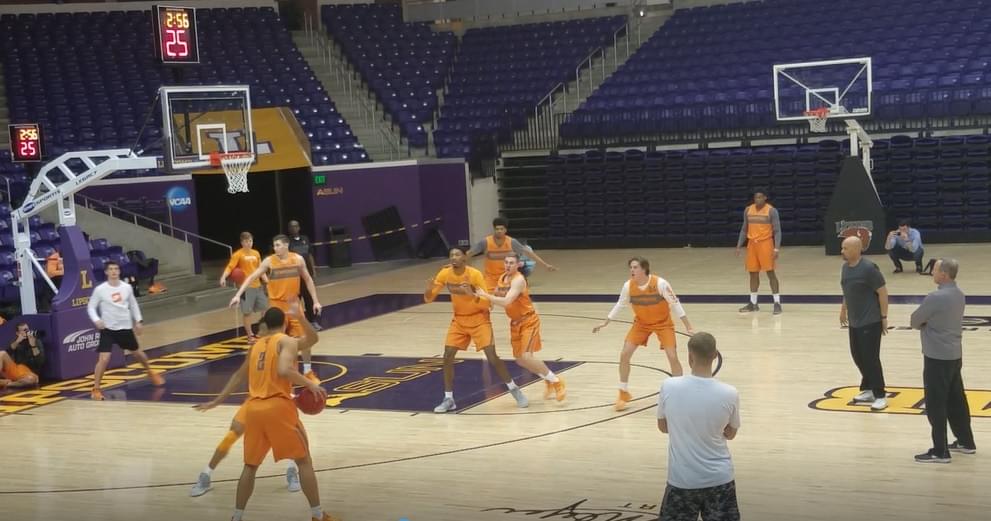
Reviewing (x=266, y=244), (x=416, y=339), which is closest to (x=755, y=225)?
(x=416, y=339)

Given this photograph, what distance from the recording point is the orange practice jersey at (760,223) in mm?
16828

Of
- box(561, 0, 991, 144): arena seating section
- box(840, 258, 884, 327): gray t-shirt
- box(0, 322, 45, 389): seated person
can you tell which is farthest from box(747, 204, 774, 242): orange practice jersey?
box(0, 322, 45, 389): seated person

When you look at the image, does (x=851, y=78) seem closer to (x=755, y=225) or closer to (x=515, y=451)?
(x=755, y=225)

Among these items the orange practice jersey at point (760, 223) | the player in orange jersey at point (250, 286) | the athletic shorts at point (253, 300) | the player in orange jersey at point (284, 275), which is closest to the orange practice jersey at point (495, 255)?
the player in orange jersey at point (284, 275)

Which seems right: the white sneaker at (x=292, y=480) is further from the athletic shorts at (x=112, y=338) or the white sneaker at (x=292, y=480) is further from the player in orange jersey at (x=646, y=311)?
the athletic shorts at (x=112, y=338)

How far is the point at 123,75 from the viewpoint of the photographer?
1067 inches

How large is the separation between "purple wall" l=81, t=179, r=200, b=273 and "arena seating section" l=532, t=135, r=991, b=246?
7.95 m

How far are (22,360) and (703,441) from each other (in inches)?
444

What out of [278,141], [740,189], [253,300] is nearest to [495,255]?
[253,300]

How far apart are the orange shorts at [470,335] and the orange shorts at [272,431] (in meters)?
3.69

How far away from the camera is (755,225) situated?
17.0 meters

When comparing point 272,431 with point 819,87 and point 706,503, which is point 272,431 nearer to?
point 706,503

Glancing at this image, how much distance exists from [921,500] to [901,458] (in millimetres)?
1163

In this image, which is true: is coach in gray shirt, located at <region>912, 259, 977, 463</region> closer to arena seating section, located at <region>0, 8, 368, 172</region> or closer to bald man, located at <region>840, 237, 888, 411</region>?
bald man, located at <region>840, 237, 888, 411</region>
